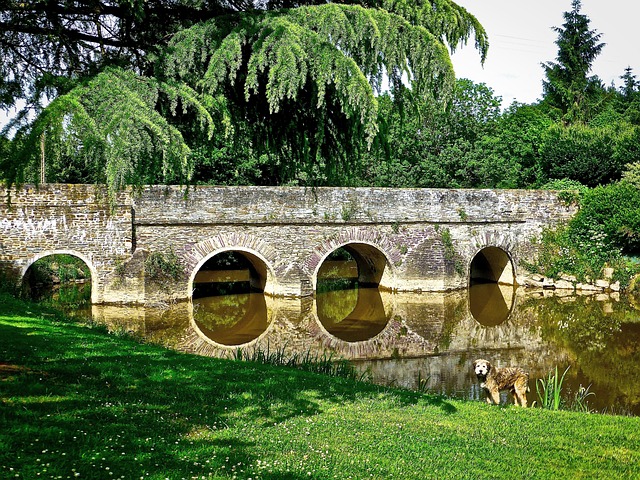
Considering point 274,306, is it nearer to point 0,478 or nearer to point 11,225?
point 11,225

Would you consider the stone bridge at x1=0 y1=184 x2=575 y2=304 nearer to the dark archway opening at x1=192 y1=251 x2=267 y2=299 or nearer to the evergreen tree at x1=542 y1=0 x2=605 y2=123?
the dark archway opening at x1=192 y1=251 x2=267 y2=299

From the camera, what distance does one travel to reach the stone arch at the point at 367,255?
1931 cm

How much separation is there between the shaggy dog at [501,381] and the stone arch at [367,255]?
11.4m

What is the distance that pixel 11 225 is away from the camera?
15.6 meters

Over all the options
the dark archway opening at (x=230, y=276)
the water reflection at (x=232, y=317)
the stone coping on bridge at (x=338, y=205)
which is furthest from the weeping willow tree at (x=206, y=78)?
the dark archway opening at (x=230, y=276)

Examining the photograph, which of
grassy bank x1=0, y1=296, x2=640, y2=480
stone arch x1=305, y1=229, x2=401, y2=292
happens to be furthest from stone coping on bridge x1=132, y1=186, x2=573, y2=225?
grassy bank x1=0, y1=296, x2=640, y2=480

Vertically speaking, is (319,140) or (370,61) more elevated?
(370,61)

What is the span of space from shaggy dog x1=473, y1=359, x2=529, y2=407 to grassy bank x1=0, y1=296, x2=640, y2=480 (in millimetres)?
963

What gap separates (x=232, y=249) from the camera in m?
18.3

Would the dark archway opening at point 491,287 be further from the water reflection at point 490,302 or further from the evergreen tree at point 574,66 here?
the evergreen tree at point 574,66

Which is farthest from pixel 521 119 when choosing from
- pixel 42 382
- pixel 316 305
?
pixel 42 382

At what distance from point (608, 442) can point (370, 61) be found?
156 inches

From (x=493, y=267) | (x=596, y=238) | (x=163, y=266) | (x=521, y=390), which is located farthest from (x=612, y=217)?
(x=521, y=390)

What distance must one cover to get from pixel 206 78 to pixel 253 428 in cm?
286
